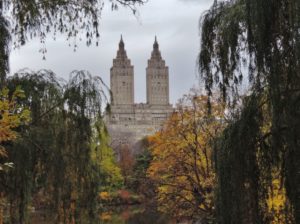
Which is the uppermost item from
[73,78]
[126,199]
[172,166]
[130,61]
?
[130,61]

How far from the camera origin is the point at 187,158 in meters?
19.3

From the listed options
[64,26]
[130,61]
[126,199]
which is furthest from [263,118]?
[130,61]

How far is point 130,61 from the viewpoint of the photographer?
160500 mm

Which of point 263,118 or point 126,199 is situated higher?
point 263,118

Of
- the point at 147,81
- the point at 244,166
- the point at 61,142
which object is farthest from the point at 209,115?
the point at 147,81

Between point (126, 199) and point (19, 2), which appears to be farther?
point (126, 199)

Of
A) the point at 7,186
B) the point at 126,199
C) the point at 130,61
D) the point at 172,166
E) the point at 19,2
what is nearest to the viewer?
the point at 19,2

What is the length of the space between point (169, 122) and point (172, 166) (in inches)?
65.6

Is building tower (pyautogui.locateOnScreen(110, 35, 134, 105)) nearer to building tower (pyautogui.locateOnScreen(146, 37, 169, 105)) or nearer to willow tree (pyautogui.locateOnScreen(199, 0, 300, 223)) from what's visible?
building tower (pyautogui.locateOnScreen(146, 37, 169, 105))

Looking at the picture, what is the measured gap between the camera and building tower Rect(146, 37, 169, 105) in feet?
505

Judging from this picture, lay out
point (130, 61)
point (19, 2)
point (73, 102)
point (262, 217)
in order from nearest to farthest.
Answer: point (19, 2)
point (262, 217)
point (73, 102)
point (130, 61)

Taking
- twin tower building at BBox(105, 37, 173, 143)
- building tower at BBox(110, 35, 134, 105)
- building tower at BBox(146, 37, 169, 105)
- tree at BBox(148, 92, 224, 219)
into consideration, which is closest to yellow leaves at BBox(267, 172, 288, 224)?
tree at BBox(148, 92, 224, 219)

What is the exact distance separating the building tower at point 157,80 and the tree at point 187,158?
433 feet

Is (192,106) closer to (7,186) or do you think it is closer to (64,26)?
(7,186)
